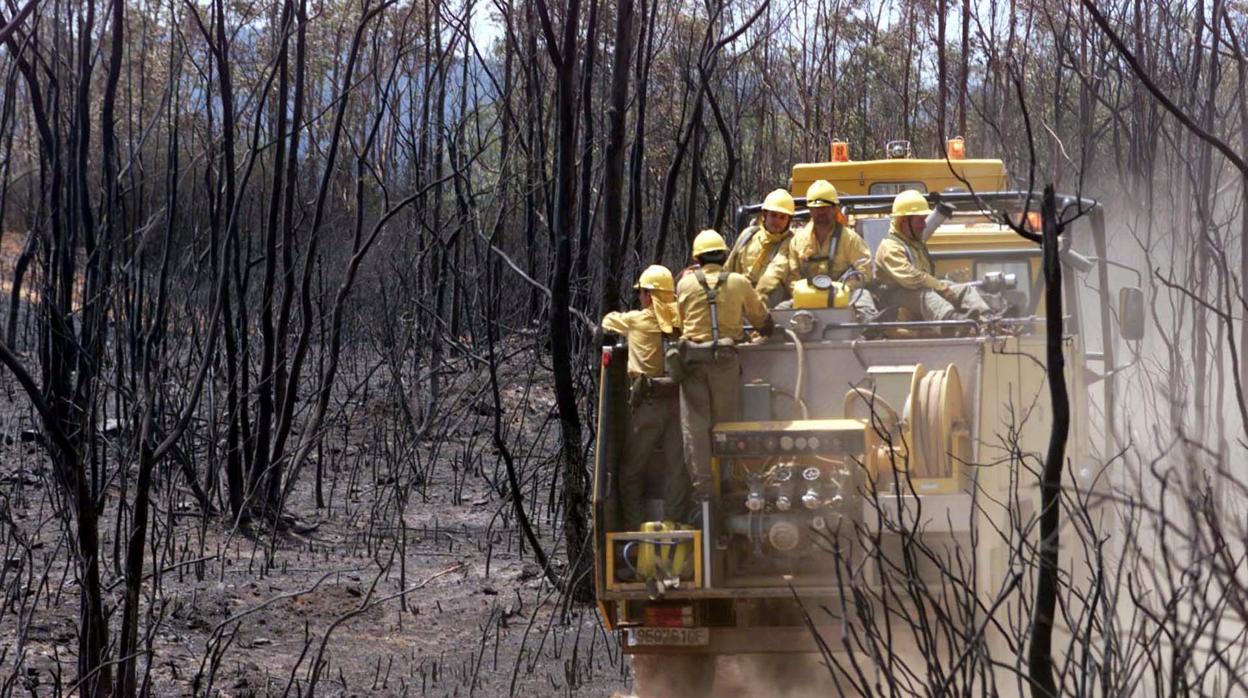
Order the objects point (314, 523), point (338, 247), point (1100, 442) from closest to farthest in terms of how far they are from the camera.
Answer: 1. point (1100, 442)
2. point (314, 523)
3. point (338, 247)

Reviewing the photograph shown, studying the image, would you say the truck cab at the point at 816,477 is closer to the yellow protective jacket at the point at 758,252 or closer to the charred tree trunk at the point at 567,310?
the yellow protective jacket at the point at 758,252

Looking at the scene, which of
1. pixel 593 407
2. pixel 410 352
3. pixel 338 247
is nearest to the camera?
pixel 593 407

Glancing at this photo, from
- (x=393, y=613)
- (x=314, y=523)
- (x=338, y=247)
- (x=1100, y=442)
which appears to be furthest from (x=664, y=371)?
(x=338, y=247)

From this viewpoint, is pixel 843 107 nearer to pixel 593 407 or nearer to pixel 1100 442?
pixel 593 407

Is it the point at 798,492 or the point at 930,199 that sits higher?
the point at 930,199

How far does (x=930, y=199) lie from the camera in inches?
324

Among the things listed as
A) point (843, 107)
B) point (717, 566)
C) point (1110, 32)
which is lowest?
point (717, 566)

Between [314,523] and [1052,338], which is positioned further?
[314,523]

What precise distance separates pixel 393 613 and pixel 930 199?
449 cm

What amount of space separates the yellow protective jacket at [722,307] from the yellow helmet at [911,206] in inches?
47.3

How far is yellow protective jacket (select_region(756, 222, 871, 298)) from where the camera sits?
8328 mm

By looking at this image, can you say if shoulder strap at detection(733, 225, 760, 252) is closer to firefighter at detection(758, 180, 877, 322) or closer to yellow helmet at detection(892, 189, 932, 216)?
firefighter at detection(758, 180, 877, 322)

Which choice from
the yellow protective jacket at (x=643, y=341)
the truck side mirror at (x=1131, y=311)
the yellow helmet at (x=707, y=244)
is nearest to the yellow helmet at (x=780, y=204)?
the yellow helmet at (x=707, y=244)

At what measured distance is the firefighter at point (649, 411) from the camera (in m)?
7.20
